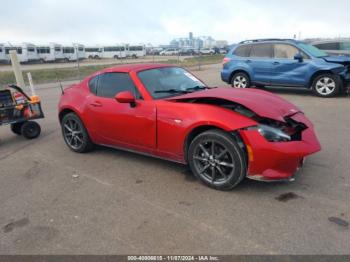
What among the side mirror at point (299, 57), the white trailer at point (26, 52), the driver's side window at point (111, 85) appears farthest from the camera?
the white trailer at point (26, 52)

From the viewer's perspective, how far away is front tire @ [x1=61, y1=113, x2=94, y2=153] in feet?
17.9

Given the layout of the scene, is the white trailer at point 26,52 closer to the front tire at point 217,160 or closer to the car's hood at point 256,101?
the car's hood at point 256,101

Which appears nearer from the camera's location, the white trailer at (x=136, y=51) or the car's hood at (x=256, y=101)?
the car's hood at (x=256, y=101)

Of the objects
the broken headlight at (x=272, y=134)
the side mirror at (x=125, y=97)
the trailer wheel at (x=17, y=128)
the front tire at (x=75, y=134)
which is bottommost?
the trailer wheel at (x=17, y=128)

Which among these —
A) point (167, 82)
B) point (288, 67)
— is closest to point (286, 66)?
point (288, 67)

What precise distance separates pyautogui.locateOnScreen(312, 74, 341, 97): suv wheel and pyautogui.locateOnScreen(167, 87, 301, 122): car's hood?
A: 20.8 ft

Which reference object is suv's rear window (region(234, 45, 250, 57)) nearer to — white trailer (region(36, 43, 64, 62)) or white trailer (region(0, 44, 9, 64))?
white trailer (region(0, 44, 9, 64))

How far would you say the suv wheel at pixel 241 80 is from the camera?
37.9 feet

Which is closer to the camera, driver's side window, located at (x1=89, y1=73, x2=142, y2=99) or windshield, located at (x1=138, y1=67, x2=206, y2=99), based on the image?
windshield, located at (x1=138, y1=67, x2=206, y2=99)

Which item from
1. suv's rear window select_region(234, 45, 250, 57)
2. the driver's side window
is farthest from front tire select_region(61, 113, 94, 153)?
suv's rear window select_region(234, 45, 250, 57)

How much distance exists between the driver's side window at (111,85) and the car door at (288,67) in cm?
705

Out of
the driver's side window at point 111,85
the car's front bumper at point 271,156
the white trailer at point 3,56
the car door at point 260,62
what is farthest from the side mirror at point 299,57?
the white trailer at point 3,56

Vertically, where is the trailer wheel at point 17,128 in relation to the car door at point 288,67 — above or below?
below

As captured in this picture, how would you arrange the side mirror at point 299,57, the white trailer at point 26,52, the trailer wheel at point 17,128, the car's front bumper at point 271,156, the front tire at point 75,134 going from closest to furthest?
1. the car's front bumper at point 271,156
2. the front tire at point 75,134
3. the trailer wheel at point 17,128
4. the side mirror at point 299,57
5. the white trailer at point 26,52
